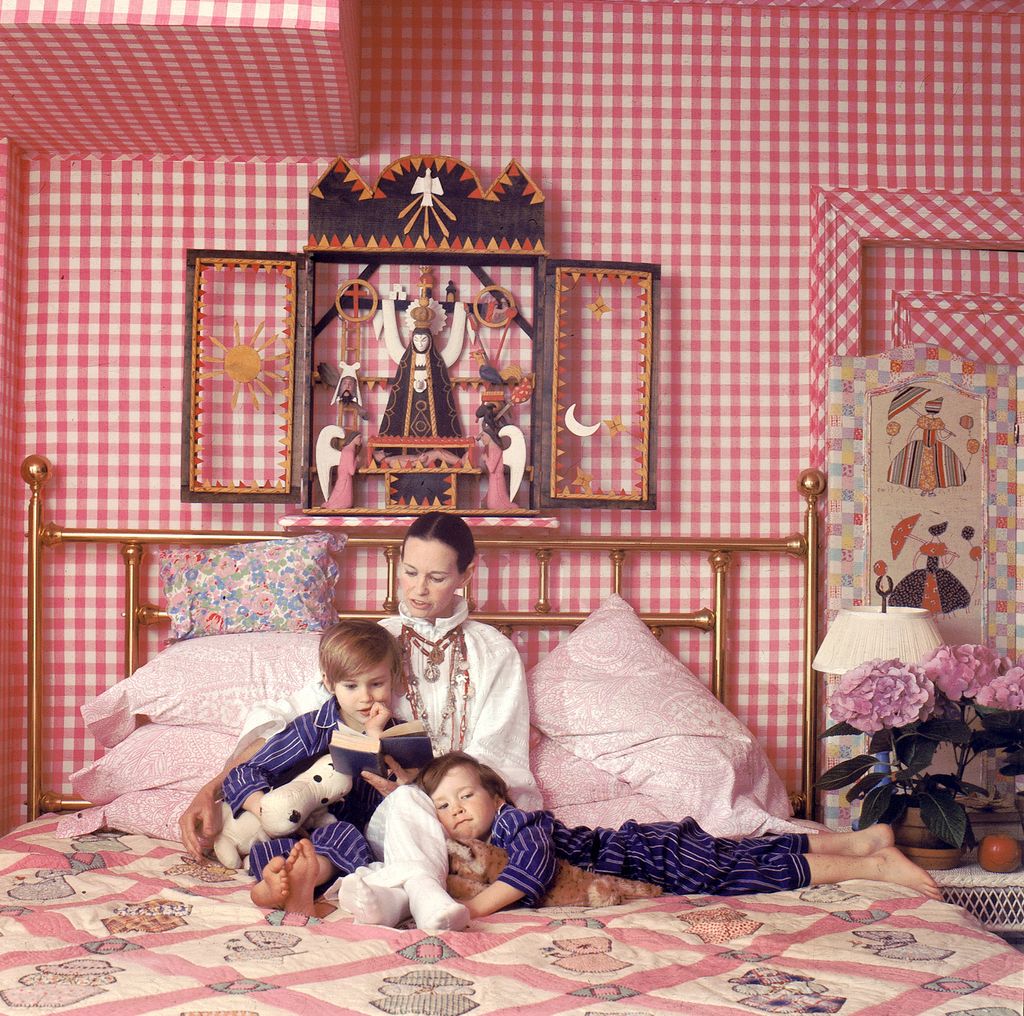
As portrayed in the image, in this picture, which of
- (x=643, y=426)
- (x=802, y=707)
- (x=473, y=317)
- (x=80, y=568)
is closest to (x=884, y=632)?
(x=802, y=707)

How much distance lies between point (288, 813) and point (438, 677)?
55 cm

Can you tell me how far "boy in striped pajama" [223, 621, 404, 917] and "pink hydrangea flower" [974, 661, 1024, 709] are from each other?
143cm

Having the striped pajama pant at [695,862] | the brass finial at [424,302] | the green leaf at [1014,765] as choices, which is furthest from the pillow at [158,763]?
the green leaf at [1014,765]

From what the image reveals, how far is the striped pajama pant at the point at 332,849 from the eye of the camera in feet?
7.39

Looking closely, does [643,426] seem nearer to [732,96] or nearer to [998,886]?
[732,96]

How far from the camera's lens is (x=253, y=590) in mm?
3080

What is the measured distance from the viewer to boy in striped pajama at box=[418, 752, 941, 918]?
7.60 ft

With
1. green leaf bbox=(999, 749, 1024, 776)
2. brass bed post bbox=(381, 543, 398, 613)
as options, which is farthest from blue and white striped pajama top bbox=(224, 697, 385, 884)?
green leaf bbox=(999, 749, 1024, 776)

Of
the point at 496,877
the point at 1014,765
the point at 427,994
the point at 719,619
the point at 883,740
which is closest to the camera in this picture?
the point at 427,994

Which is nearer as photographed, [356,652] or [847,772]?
[356,652]

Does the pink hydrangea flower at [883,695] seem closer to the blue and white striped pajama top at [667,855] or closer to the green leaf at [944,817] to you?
the green leaf at [944,817]

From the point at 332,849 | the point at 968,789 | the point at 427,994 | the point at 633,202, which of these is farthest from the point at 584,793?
the point at 633,202

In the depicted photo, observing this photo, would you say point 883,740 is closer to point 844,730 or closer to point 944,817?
point 844,730

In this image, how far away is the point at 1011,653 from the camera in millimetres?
3418
